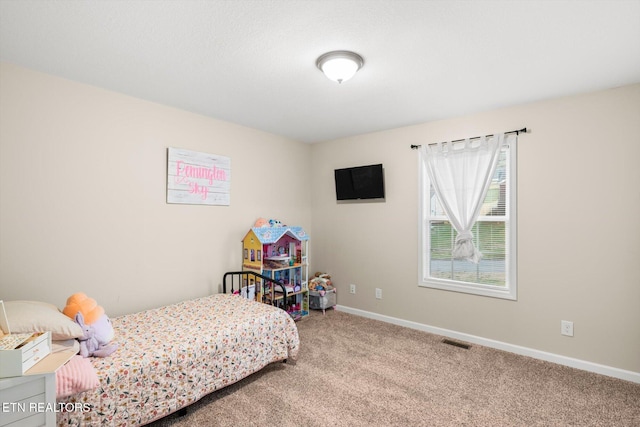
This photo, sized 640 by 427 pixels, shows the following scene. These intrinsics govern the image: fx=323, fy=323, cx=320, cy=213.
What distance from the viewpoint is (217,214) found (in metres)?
3.58

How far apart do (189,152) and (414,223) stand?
2581 mm

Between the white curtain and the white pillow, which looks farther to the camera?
the white curtain

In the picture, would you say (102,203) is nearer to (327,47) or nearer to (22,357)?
(22,357)

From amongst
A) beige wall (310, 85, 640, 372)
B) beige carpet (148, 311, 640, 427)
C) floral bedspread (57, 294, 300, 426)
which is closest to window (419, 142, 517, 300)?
beige wall (310, 85, 640, 372)

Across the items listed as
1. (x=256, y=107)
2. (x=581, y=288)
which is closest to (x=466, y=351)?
(x=581, y=288)

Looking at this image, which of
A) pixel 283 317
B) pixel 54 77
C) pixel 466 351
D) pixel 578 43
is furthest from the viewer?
pixel 466 351

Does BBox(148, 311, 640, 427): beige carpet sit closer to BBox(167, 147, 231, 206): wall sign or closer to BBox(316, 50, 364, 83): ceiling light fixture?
BBox(167, 147, 231, 206): wall sign

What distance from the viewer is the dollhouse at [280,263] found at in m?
3.64

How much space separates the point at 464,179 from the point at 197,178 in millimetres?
2776

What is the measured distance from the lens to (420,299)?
147 inches

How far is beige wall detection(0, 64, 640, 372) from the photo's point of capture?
239 centimetres

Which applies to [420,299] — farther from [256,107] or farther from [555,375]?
[256,107]

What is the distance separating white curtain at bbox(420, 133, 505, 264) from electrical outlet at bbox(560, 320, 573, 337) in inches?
33.8

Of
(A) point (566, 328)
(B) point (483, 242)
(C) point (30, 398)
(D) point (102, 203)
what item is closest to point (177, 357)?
(C) point (30, 398)
